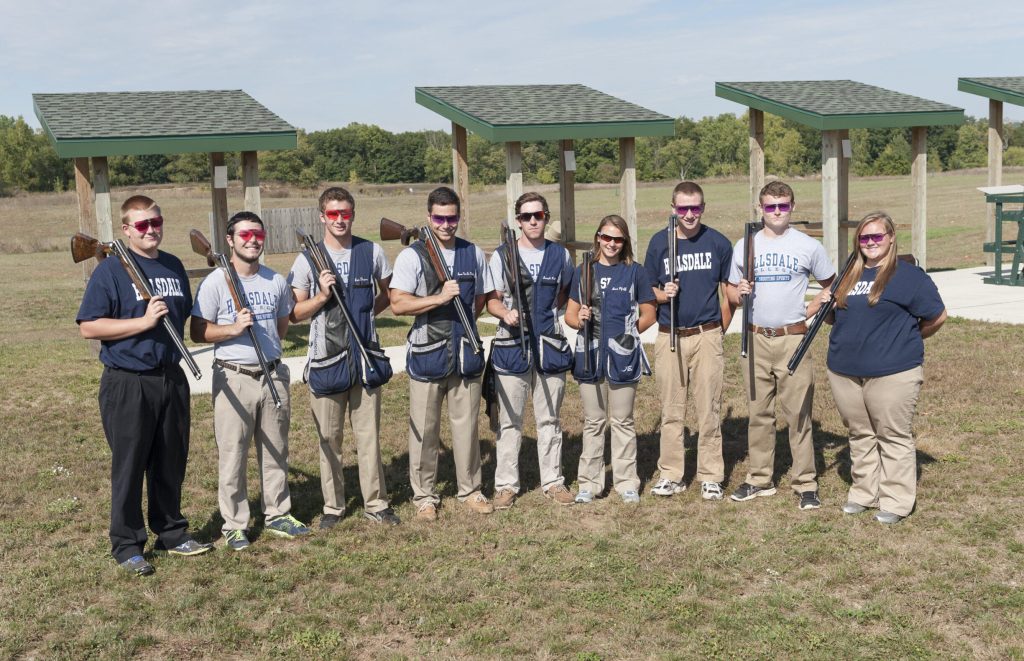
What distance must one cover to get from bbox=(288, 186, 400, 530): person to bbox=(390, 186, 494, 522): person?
192 mm

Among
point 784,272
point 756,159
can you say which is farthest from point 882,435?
point 756,159

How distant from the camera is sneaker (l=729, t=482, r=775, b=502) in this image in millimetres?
6863

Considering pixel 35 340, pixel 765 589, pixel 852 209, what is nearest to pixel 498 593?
pixel 765 589

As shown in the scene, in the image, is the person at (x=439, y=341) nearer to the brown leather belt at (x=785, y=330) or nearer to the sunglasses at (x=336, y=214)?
the sunglasses at (x=336, y=214)

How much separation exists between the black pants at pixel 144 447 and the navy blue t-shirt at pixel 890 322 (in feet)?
12.9

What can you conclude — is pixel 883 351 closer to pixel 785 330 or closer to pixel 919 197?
pixel 785 330

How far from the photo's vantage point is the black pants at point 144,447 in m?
5.57

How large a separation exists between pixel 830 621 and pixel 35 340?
40.1 feet

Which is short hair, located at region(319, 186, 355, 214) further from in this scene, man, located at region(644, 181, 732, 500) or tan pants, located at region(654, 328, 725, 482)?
tan pants, located at region(654, 328, 725, 482)

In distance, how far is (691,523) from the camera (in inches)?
255

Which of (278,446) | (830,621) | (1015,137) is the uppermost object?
(1015,137)

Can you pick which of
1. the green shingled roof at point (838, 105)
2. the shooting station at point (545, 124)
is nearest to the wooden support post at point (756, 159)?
the green shingled roof at point (838, 105)

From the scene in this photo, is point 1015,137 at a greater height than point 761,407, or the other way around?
point 1015,137

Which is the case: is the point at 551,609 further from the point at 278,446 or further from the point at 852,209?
the point at 852,209
